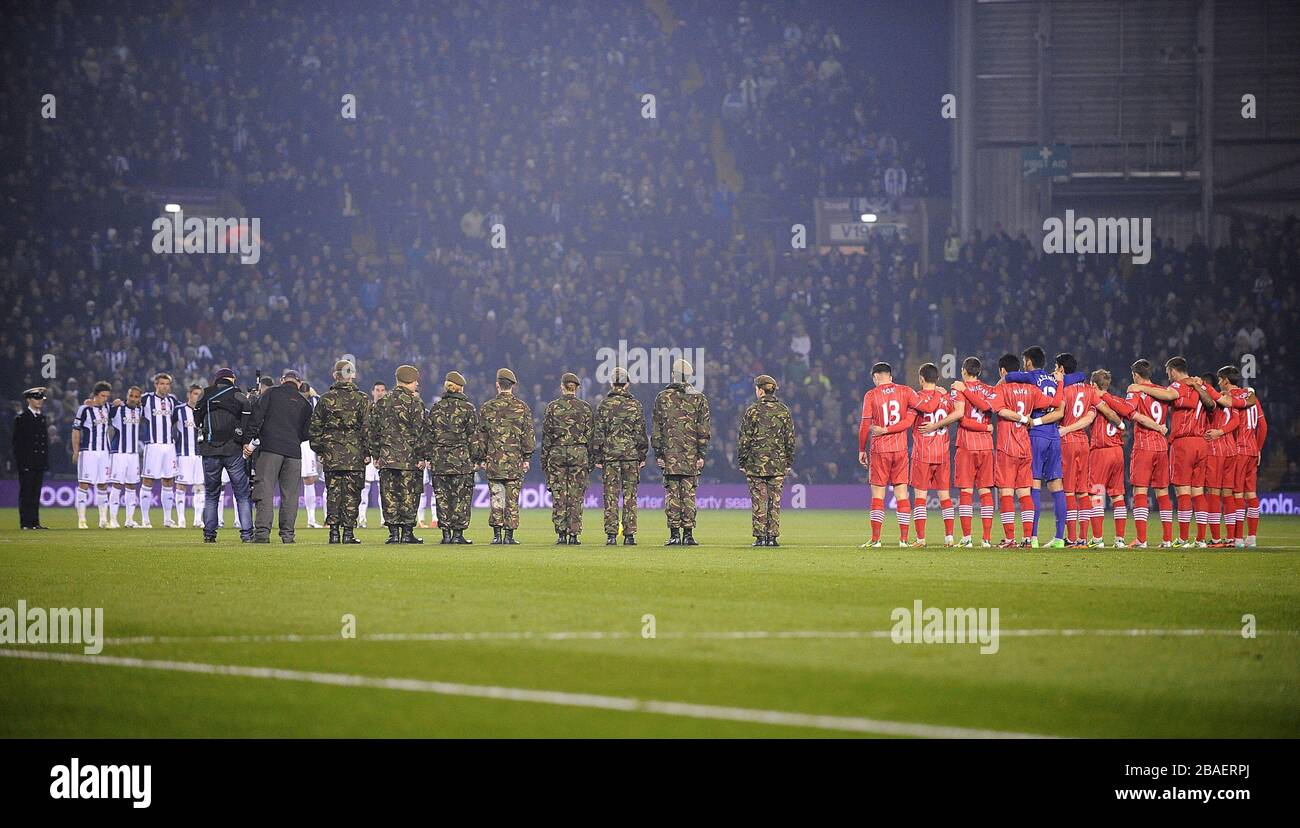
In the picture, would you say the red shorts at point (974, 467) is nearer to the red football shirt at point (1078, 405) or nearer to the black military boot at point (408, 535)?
the red football shirt at point (1078, 405)

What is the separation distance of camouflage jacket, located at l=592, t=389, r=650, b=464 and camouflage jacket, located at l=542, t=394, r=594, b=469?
263 millimetres

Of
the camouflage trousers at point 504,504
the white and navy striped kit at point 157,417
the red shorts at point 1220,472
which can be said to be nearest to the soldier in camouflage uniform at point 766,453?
the camouflage trousers at point 504,504

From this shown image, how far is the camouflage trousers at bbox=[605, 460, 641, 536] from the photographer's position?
2416 cm

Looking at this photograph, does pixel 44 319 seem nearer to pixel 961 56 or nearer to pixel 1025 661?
pixel 961 56

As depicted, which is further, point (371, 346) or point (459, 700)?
point (371, 346)

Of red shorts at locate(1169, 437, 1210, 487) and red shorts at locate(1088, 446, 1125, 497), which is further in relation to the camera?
red shorts at locate(1169, 437, 1210, 487)

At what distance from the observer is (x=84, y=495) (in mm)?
31688

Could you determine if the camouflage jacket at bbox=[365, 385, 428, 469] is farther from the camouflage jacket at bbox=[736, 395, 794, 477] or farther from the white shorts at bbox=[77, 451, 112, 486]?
the white shorts at bbox=[77, 451, 112, 486]

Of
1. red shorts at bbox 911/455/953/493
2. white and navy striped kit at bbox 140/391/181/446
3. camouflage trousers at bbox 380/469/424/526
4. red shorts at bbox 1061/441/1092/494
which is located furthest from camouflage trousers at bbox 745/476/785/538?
white and navy striped kit at bbox 140/391/181/446

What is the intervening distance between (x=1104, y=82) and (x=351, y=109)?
24.8 meters

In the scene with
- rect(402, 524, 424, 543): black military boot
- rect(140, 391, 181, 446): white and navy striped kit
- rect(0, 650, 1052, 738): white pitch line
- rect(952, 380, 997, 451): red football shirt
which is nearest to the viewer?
rect(0, 650, 1052, 738): white pitch line

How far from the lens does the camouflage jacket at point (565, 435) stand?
78.9 feet

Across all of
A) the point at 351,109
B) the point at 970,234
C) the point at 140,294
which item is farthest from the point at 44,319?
the point at 970,234

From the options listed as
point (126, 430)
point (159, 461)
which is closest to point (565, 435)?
point (159, 461)
